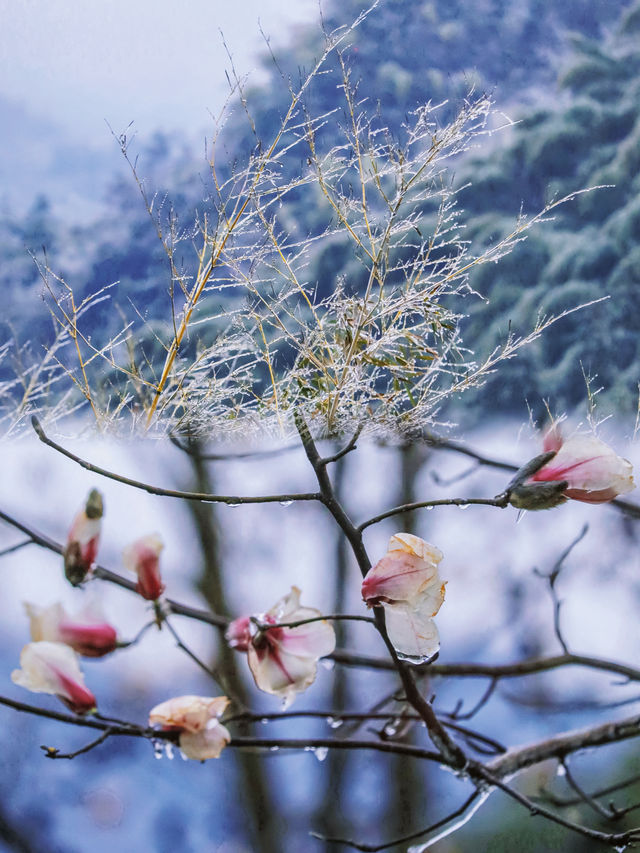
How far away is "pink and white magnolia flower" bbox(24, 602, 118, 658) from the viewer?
30cm

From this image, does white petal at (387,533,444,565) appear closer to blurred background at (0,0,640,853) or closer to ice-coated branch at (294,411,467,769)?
ice-coated branch at (294,411,467,769)

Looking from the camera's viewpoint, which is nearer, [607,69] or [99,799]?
[99,799]

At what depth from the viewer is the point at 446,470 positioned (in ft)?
1.73

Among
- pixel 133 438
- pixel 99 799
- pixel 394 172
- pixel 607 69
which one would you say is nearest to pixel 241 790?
pixel 99 799

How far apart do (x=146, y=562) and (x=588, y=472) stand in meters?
0.20

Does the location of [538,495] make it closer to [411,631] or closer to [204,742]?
[411,631]

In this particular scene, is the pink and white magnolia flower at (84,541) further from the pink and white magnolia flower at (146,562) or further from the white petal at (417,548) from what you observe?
the white petal at (417,548)

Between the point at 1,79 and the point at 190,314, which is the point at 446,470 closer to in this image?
the point at 190,314

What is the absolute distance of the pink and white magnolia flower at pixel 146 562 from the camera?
0.32 m

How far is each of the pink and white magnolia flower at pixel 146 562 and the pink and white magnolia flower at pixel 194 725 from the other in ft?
0.17

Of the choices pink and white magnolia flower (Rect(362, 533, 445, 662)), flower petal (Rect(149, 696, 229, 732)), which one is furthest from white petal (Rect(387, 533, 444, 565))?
flower petal (Rect(149, 696, 229, 732))

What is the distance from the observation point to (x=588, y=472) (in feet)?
0.92

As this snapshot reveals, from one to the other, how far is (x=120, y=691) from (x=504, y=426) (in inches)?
13.0

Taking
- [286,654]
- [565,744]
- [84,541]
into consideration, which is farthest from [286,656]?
[565,744]
